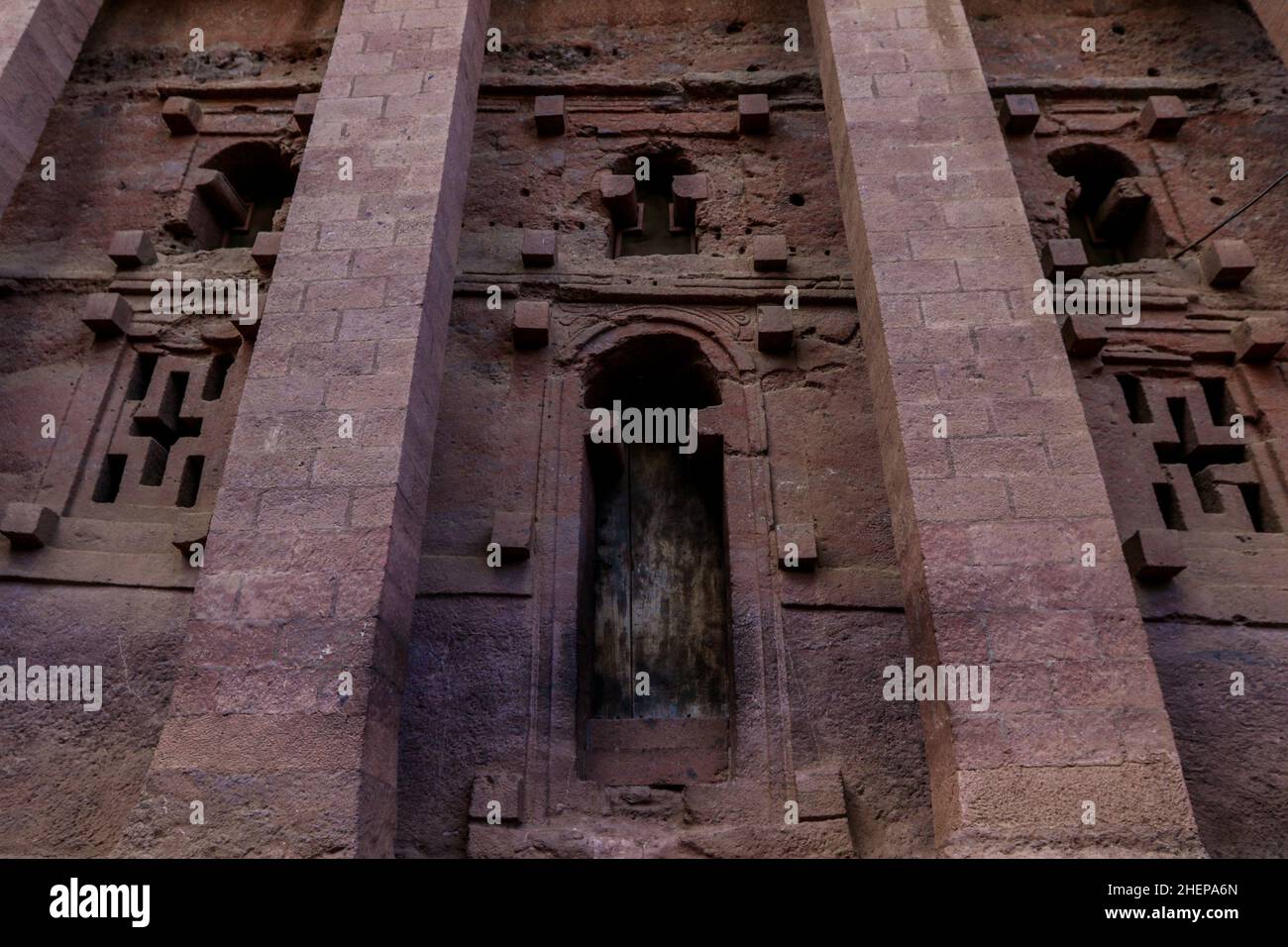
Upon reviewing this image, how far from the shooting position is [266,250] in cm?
688

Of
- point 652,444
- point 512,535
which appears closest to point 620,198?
point 652,444

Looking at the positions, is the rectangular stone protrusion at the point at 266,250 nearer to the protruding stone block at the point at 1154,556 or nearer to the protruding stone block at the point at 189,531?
the protruding stone block at the point at 189,531

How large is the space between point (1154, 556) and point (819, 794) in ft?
7.65

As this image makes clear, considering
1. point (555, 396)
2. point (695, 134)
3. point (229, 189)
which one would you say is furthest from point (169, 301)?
point (695, 134)

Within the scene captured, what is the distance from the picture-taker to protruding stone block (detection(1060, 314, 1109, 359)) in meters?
6.25

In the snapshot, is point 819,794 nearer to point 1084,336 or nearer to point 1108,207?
point 1084,336

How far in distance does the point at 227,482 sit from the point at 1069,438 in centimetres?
402

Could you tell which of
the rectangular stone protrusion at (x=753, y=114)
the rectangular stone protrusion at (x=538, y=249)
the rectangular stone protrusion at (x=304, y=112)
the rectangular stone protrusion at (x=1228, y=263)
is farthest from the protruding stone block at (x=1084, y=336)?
the rectangular stone protrusion at (x=304, y=112)

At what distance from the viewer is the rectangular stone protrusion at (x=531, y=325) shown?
6.46m

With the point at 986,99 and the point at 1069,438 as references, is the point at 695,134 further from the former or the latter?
the point at 1069,438

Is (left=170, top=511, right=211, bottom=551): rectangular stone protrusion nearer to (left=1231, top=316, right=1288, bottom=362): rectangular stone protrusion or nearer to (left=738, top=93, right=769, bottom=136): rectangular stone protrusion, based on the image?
(left=738, top=93, right=769, bottom=136): rectangular stone protrusion

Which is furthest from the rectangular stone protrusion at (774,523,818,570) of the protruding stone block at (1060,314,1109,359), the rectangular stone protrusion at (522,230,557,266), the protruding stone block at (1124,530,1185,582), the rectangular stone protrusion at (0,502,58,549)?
the rectangular stone protrusion at (0,502,58,549)

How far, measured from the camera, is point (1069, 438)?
458 cm

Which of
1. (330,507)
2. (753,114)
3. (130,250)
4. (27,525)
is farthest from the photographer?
(753,114)
